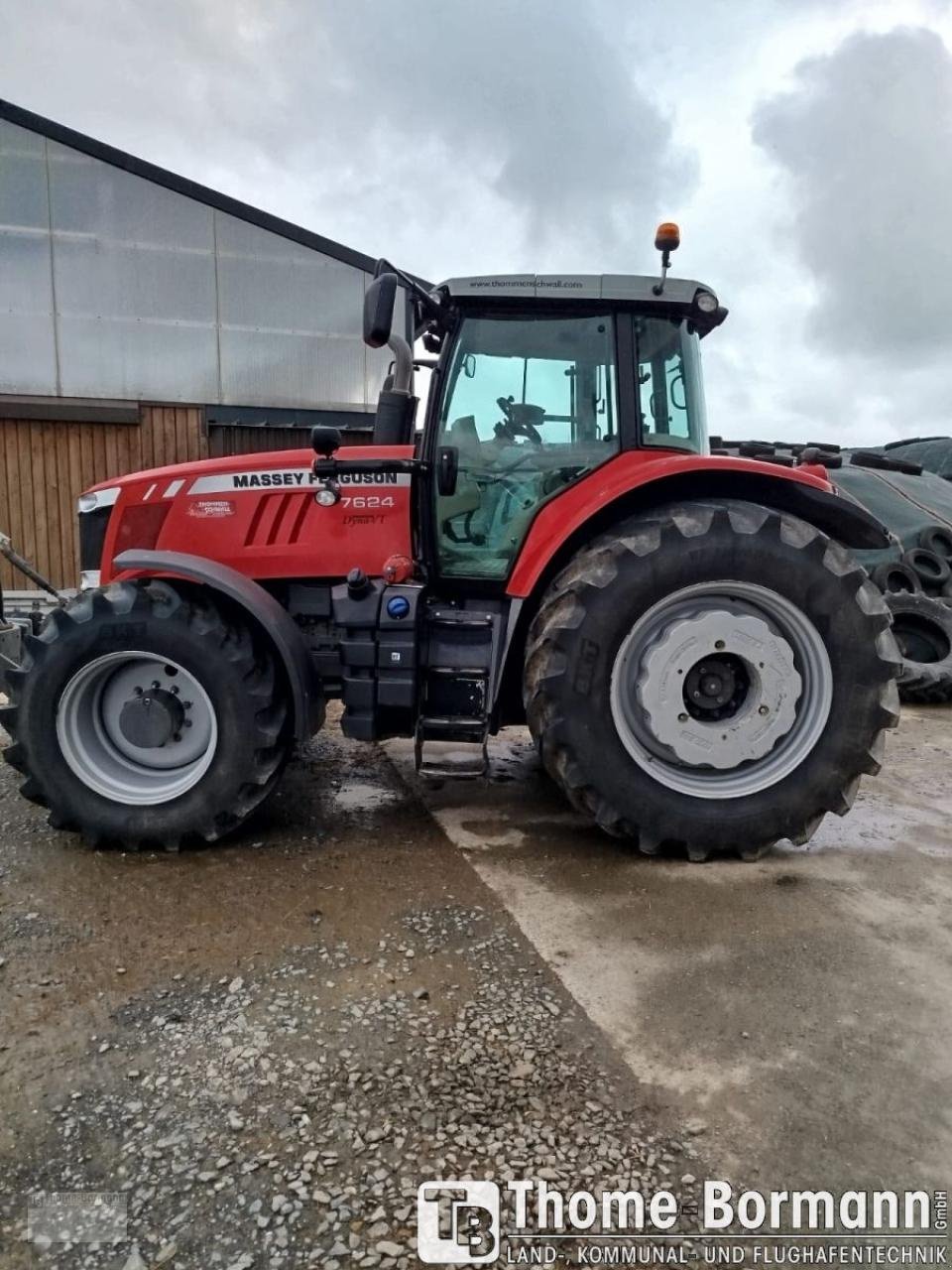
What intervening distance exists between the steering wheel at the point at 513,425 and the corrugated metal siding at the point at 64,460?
23.4 feet

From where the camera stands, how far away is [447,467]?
11.6ft

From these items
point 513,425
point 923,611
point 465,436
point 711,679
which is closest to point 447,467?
point 465,436

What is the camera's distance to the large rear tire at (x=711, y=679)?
3135 mm

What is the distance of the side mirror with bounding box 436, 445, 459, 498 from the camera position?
3531 mm

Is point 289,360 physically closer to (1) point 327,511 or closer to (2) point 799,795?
(1) point 327,511

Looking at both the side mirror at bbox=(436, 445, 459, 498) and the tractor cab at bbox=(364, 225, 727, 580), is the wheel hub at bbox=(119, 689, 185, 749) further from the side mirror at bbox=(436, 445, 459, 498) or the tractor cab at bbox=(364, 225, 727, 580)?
the side mirror at bbox=(436, 445, 459, 498)

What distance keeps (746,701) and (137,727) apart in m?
2.46

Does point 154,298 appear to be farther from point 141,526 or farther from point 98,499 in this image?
point 141,526

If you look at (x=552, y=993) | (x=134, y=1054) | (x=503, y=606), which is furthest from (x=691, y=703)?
(x=134, y=1054)

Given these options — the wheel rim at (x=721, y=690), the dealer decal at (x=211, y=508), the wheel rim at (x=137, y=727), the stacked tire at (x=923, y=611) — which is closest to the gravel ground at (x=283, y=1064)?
the wheel rim at (x=137, y=727)

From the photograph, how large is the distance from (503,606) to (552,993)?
169 cm

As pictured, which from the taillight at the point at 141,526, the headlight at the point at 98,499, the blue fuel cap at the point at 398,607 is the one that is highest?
the headlight at the point at 98,499

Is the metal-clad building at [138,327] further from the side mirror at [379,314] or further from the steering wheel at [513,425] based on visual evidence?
the side mirror at [379,314]

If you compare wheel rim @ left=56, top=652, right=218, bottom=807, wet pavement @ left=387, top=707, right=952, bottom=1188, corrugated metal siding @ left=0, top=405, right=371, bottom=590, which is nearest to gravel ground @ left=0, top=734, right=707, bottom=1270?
wet pavement @ left=387, top=707, right=952, bottom=1188
